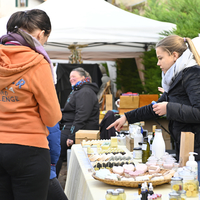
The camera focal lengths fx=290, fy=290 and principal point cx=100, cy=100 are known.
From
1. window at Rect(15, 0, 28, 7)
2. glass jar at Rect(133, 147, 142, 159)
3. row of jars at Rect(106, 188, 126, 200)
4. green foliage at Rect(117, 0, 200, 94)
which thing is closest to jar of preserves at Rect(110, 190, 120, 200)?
row of jars at Rect(106, 188, 126, 200)

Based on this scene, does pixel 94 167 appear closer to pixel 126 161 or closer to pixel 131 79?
Result: pixel 126 161

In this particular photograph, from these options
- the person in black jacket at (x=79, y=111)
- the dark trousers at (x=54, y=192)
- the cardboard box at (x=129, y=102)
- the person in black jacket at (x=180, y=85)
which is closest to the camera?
the person in black jacket at (x=180, y=85)

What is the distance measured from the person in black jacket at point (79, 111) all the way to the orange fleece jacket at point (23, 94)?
2.32 metres

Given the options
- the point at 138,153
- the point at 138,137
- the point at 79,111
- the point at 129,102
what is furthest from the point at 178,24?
the point at 138,153

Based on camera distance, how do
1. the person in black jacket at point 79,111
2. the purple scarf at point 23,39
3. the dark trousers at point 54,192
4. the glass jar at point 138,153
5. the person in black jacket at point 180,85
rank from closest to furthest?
the purple scarf at point 23,39, the person in black jacket at point 180,85, the dark trousers at point 54,192, the glass jar at point 138,153, the person in black jacket at point 79,111

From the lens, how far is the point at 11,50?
1.33m

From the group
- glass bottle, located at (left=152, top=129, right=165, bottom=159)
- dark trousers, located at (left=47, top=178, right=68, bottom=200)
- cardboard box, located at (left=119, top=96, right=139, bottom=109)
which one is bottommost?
cardboard box, located at (left=119, top=96, right=139, bottom=109)

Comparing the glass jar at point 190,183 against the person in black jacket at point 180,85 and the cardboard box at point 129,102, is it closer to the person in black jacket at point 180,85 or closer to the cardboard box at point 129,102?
the person in black jacket at point 180,85

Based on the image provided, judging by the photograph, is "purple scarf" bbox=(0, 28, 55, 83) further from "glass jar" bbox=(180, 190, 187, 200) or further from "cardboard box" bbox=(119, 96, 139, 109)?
"cardboard box" bbox=(119, 96, 139, 109)

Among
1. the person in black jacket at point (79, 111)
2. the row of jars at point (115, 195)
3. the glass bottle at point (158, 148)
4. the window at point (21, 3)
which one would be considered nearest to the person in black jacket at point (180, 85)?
the glass bottle at point (158, 148)

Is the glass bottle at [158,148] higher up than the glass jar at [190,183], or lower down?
lower down

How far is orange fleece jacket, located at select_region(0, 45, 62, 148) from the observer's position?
1.31 metres

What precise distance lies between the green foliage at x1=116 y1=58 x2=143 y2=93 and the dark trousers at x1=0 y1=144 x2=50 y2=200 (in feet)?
21.8

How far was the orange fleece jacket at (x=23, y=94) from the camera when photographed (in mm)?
1311
